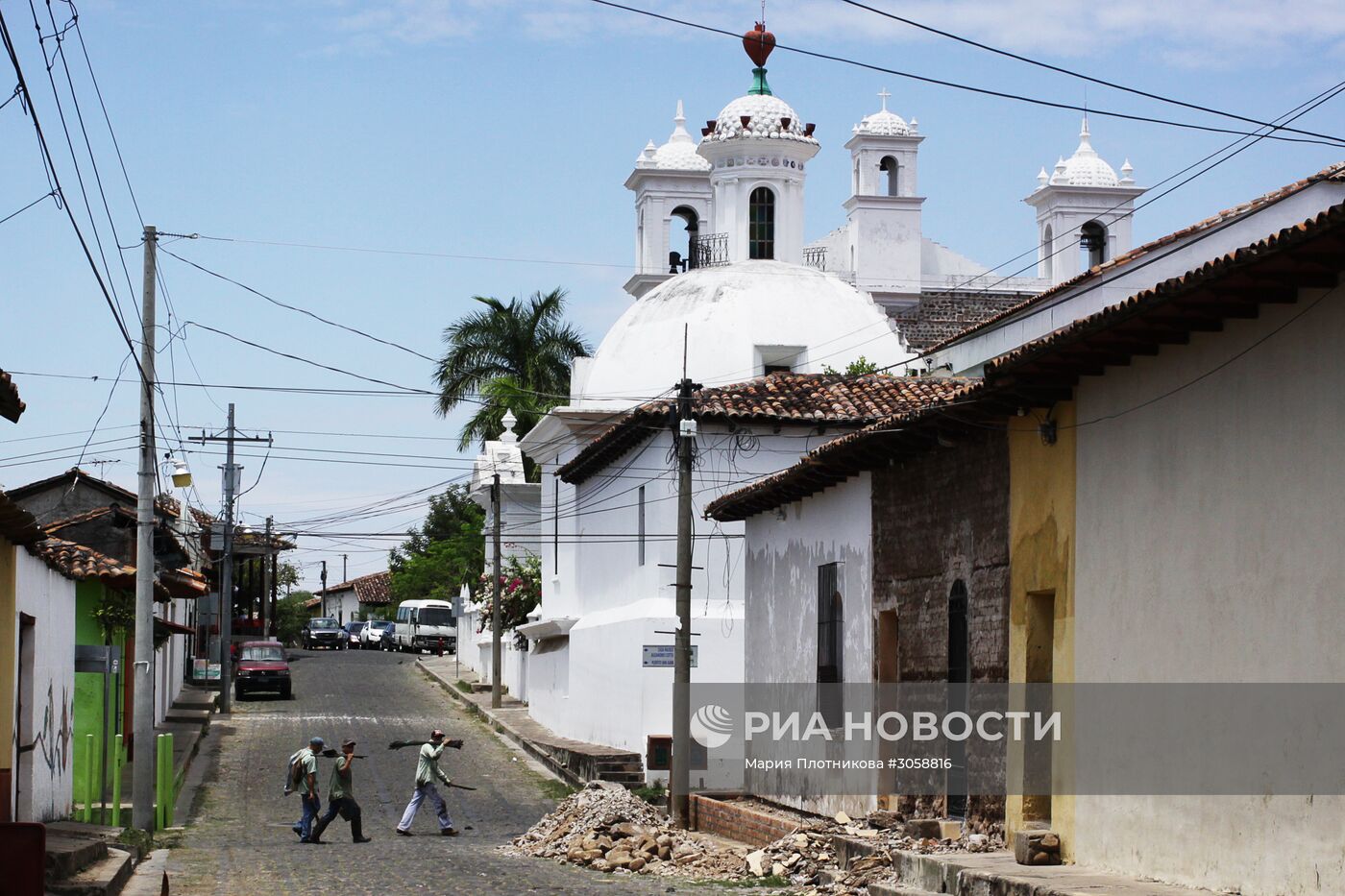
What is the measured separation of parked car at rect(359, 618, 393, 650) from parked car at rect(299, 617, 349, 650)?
1.11 meters

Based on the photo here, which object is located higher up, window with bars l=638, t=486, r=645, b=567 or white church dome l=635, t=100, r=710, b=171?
white church dome l=635, t=100, r=710, b=171

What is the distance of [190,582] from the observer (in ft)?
110

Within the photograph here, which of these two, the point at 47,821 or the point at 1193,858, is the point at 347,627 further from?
the point at 1193,858

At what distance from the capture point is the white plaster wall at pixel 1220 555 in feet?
35.1

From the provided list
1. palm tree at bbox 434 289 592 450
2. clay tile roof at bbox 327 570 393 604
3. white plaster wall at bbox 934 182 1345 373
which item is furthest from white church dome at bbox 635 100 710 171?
clay tile roof at bbox 327 570 393 604

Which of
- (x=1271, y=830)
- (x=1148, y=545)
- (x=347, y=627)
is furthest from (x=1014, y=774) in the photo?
(x=347, y=627)

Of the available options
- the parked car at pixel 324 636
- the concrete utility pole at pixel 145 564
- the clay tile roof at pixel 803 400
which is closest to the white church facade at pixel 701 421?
the clay tile roof at pixel 803 400

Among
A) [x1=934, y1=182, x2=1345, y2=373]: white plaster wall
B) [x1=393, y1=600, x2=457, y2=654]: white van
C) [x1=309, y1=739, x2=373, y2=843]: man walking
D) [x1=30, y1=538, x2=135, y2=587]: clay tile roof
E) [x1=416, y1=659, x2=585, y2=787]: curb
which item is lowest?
[x1=416, y1=659, x2=585, y2=787]: curb

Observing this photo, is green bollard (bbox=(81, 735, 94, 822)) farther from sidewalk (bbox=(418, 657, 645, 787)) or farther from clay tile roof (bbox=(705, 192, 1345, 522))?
clay tile roof (bbox=(705, 192, 1345, 522))

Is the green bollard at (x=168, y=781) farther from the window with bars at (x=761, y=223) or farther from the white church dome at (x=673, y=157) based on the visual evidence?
the white church dome at (x=673, y=157)

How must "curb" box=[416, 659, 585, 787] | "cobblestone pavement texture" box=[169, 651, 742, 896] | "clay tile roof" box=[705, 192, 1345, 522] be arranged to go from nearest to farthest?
"clay tile roof" box=[705, 192, 1345, 522] → "cobblestone pavement texture" box=[169, 651, 742, 896] → "curb" box=[416, 659, 585, 787]

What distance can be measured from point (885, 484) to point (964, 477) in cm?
231

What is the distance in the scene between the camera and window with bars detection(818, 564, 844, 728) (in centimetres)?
2027

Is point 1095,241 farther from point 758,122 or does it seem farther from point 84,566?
point 84,566
